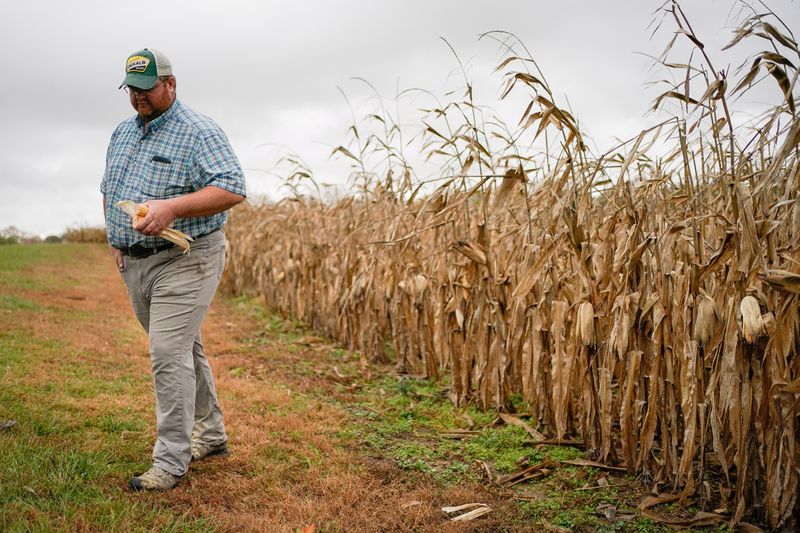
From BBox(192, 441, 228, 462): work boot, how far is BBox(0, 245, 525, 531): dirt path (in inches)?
2.6

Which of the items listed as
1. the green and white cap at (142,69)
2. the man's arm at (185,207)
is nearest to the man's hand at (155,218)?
the man's arm at (185,207)

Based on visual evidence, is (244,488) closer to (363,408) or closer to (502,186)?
(363,408)

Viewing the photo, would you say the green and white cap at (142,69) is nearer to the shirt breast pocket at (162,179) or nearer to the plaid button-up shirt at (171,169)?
the plaid button-up shirt at (171,169)

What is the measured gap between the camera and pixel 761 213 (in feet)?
9.48

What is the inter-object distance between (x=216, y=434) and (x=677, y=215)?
2733 millimetres

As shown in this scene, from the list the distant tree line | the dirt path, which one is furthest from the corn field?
the distant tree line

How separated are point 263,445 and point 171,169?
1.71 meters

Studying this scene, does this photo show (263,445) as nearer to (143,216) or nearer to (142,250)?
(142,250)

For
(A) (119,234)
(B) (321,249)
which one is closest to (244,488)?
(A) (119,234)

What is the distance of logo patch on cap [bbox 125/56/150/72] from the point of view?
3.22 m

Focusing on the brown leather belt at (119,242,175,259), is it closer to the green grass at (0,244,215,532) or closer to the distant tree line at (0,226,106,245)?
the green grass at (0,244,215,532)

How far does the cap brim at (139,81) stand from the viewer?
3223mm

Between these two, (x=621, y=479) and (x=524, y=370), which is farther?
(x=524, y=370)

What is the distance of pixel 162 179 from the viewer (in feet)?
10.8
